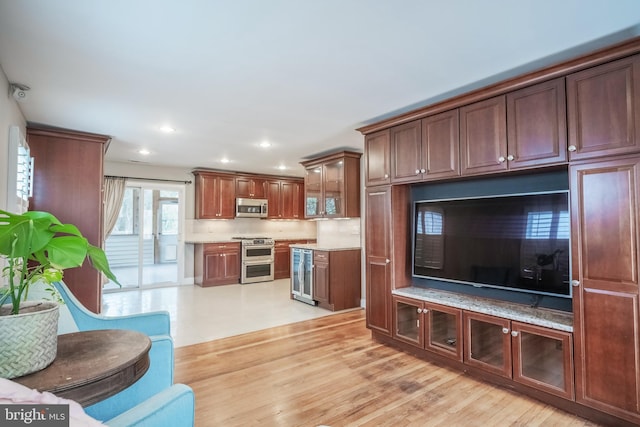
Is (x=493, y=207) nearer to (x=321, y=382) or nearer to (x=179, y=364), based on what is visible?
(x=321, y=382)

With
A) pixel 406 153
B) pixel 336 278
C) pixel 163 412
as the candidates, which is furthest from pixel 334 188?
pixel 163 412

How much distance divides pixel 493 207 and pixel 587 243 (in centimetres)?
79

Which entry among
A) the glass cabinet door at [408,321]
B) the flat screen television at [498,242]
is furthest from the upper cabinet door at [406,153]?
the glass cabinet door at [408,321]

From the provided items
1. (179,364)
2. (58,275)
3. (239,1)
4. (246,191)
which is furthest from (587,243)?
(246,191)

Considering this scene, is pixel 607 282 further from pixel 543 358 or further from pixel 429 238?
pixel 429 238

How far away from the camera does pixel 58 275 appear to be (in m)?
1.30

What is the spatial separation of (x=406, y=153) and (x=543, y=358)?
207 centimetres

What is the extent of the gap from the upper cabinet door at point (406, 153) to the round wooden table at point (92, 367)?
8.84ft

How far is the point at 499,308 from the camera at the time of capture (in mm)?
2730

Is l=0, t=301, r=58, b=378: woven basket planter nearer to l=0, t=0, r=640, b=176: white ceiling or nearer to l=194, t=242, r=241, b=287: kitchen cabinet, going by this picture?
l=0, t=0, r=640, b=176: white ceiling

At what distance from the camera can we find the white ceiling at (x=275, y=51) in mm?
1894

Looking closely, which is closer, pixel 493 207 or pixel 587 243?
pixel 587 243

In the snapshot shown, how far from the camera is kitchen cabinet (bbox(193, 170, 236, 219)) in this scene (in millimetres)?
7086

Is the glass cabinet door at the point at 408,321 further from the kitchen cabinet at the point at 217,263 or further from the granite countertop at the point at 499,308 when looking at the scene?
the kitchen cabinet at the point at 217,263
